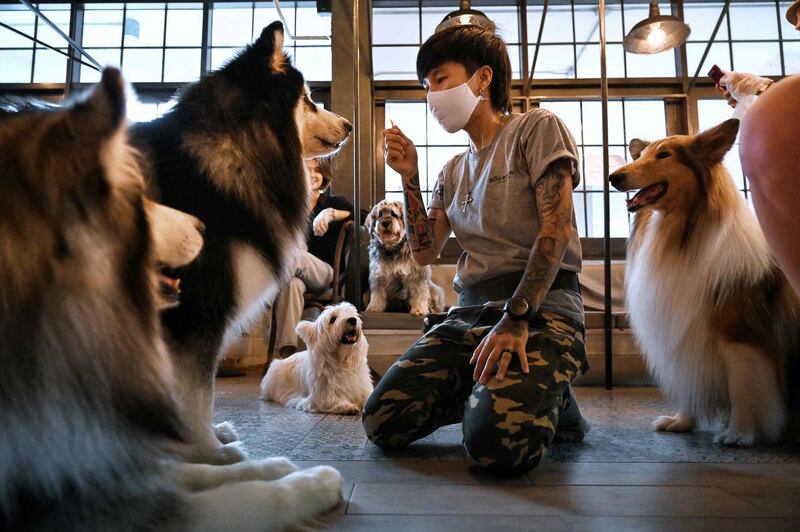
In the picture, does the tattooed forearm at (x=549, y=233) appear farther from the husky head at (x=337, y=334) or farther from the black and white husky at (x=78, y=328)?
the husky head at (x=337, y=334)

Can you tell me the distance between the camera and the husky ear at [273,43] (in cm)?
157

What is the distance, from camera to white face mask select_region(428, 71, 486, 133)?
5.78ft

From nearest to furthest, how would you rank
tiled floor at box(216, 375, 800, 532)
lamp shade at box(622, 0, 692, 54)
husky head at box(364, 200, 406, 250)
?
tiled floor at box(216, 375, 800, 532) < lamp shade at box(622, 0, 692, 54) < husky head at box(364, 200, 406, 250)

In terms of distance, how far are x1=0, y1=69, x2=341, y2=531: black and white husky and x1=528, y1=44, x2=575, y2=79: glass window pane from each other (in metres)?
5.10

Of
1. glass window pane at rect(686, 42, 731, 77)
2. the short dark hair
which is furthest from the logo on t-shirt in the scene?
glass window pane at rect(686, 42, 731, 77)

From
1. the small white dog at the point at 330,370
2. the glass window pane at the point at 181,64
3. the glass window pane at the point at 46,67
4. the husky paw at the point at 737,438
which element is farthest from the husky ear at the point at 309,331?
the glass window pane at the point at 46,67

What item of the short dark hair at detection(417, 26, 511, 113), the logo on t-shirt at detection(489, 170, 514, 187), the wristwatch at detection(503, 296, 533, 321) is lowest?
the wristwatch at detection(503, 296, 533, 321)

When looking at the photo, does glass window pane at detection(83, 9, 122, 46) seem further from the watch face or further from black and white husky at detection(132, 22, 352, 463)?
the watch face

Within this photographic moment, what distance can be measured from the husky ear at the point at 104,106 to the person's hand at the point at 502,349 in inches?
42.8

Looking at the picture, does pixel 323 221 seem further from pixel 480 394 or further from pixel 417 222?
pixel 480 394

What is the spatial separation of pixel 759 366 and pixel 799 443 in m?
0.29

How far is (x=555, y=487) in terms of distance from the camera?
47.6 inches

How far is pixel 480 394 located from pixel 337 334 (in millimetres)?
1361

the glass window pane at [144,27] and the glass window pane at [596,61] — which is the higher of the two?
the glass window pane at [144,27]
